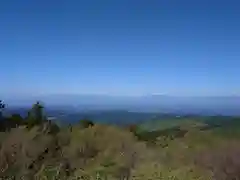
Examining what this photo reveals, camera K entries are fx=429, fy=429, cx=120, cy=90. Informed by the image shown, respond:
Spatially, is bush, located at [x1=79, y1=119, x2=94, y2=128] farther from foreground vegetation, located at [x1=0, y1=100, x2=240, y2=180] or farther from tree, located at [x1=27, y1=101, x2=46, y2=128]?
tree, located at [x1=27, y1=101, x2=46, y2=128]

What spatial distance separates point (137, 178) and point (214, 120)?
1381 cm

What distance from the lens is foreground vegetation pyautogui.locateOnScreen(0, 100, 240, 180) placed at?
15.9 meters

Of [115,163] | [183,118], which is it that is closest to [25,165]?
[115,163]

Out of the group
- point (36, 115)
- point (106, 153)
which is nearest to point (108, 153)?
point (106, 153)

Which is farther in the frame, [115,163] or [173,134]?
[173,134]

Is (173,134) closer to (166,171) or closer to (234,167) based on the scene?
(166,171)

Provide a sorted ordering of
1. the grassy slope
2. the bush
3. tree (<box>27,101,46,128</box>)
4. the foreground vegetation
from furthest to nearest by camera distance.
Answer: the bush, tree (<box>27,101,46,128</box>), the grassy slope, the foreground vegetation

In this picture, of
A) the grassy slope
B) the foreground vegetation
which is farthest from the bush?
the grassy slope

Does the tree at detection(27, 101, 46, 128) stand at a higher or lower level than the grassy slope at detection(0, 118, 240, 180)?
higher

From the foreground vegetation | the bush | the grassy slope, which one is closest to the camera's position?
the foreground vegetation

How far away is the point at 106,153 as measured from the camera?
20062 mm

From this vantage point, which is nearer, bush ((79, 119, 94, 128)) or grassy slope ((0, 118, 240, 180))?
grassy slope ((0, 118, 240, 180))

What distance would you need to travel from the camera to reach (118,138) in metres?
21.6

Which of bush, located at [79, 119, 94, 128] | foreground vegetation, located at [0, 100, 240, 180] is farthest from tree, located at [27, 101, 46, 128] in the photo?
bush, located at [79, 119, 94, 128]
